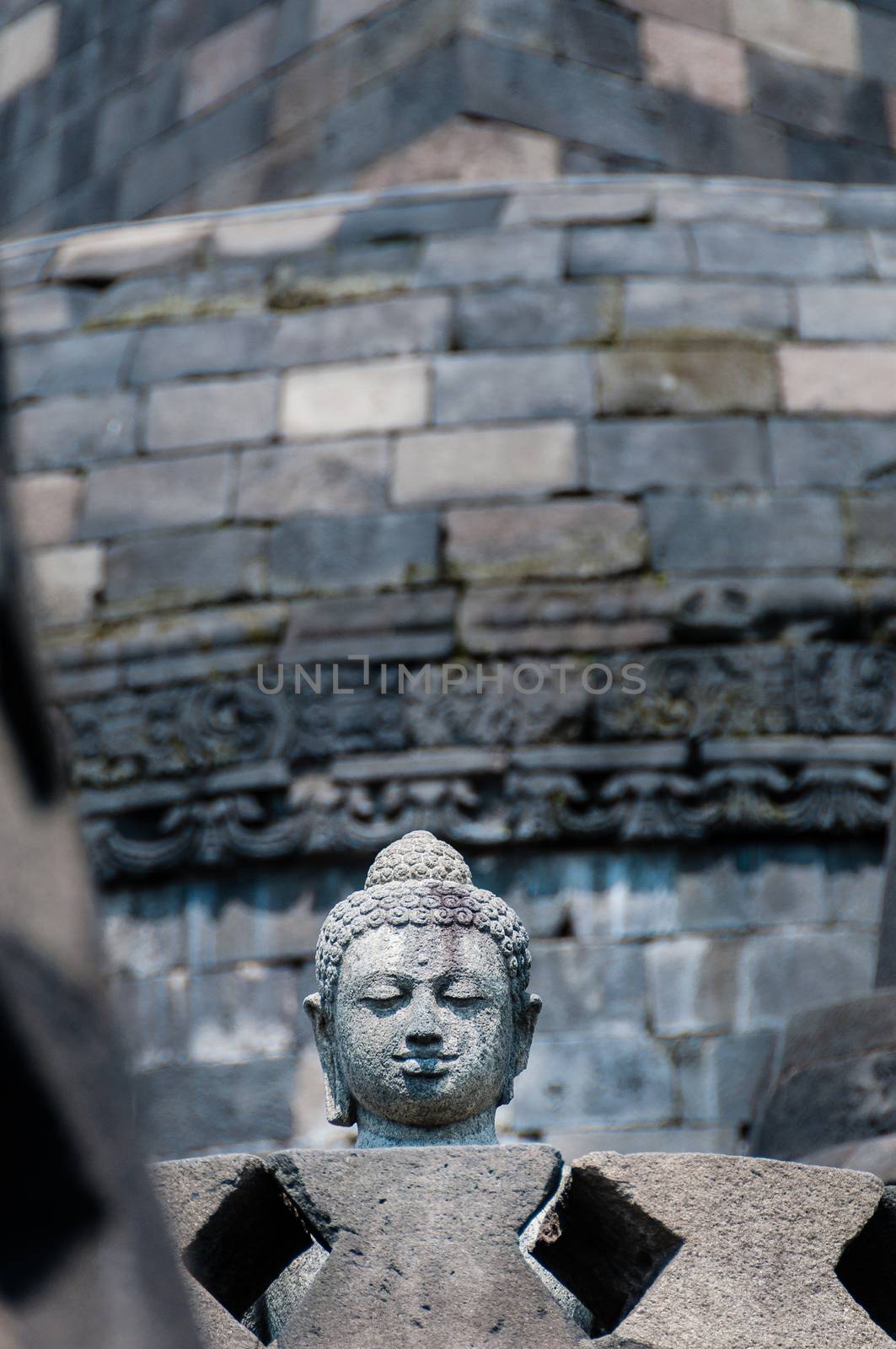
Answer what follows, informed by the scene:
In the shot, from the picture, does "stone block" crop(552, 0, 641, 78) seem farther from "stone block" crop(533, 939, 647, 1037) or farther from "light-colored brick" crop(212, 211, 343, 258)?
"stone block" crop(533, 939, 647, 1037)

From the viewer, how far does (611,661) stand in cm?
733

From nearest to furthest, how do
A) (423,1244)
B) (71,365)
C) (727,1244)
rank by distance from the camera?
1. (423,1244)
2. (727,1244)
3. (71,365)

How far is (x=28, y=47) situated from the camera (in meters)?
11.2

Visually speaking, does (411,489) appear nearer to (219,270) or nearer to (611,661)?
(611,661)

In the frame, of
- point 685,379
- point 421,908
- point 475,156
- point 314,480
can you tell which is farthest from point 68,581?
point 421,908

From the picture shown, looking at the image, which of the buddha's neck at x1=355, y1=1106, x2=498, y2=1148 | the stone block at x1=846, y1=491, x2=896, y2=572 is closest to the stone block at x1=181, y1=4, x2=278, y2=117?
the stone block at x1=846, y1=491, x2=896, y2=572

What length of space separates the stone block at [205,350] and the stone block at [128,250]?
473 mm

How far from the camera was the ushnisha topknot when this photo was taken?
4.02m

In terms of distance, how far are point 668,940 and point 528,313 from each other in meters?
2.48

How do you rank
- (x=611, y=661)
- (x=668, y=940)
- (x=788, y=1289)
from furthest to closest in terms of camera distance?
(x=611, y=661), (x=668, y=940), (x=788, y=1289)

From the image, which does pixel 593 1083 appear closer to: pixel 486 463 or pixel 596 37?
pixel 486 463

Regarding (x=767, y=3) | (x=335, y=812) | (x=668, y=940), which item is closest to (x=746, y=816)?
(x=668, y=940)

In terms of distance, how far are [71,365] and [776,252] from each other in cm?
268

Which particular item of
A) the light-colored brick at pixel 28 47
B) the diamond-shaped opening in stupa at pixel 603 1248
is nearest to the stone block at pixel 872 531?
the diamond-shaped opening in stupa at pixel 603 1248
